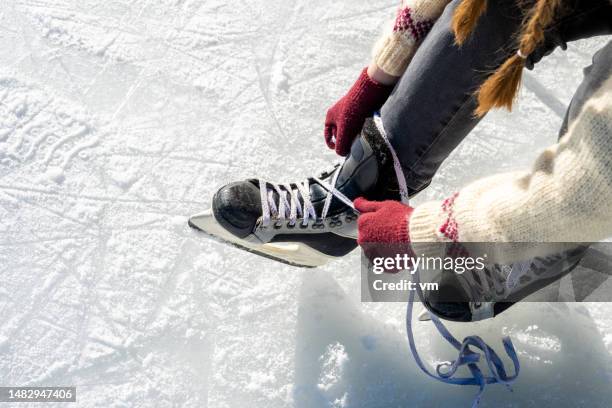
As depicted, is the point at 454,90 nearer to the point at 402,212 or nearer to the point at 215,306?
the point at 402,212

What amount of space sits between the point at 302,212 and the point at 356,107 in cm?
21

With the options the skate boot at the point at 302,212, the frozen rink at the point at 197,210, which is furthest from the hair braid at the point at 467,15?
the frozen rink at the point at 197,210

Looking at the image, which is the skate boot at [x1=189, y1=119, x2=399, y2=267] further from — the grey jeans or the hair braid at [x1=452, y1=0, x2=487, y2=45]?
the hair braid at [x1=452, y1=0, x2=487, y2=45]

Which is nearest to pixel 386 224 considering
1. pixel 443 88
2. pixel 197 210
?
pixel 443 88

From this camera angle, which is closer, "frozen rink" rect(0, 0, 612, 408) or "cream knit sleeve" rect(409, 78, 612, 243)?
"cream knit sleeve" rect(409, 78, 612, 243)

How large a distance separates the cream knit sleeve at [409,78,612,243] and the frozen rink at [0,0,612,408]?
1.32ft

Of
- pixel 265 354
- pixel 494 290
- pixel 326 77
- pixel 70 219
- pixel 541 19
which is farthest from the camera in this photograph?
pixel 326 77

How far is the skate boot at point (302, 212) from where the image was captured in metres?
0.89

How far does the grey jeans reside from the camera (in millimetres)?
678

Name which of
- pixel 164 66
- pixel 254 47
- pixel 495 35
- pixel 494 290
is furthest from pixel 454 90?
pixel 164 66

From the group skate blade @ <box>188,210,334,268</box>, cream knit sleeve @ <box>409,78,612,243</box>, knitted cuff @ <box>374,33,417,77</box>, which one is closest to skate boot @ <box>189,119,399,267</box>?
skate blade @ <box>188,210,334,268</box>

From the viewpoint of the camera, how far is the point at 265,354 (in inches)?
39.0

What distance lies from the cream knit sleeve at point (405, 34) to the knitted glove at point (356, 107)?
4cm

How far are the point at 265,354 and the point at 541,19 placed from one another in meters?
0.74
